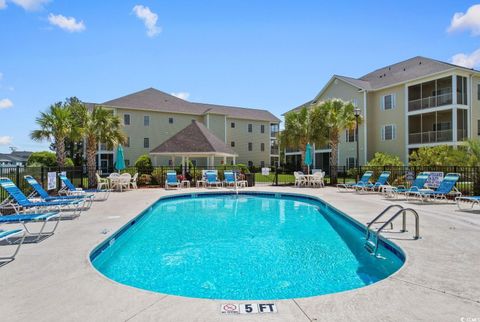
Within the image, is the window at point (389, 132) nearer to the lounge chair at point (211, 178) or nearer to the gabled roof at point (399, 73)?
the gabled roof at point (399, 73)

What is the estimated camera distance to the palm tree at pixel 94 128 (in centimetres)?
2089

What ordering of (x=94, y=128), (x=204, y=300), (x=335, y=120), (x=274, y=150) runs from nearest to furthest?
(x=204, y=300), (x=94, y=128), (x=335, y=120), (x=274, y=150)

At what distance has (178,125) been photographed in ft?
128

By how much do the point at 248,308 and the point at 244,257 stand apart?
130 inches

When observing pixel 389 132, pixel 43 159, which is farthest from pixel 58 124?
pixel 389 132

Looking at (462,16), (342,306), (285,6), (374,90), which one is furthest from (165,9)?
(374,90)

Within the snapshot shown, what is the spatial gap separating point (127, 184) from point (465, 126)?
86.5 feet

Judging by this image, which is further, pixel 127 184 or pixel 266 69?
pixel 266 69

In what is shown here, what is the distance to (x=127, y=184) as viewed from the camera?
787 inches

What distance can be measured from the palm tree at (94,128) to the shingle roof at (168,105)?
14020 millimetres

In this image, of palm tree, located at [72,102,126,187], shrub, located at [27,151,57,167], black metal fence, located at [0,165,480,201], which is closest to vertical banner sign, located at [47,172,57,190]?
black metal fence, located at [0,165,480,201]

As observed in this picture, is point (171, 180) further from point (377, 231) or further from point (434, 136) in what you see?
point (434, 136)

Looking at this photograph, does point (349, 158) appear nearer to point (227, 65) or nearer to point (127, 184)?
point (227, 65)

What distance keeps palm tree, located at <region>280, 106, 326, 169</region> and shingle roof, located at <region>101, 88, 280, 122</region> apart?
15362mm
